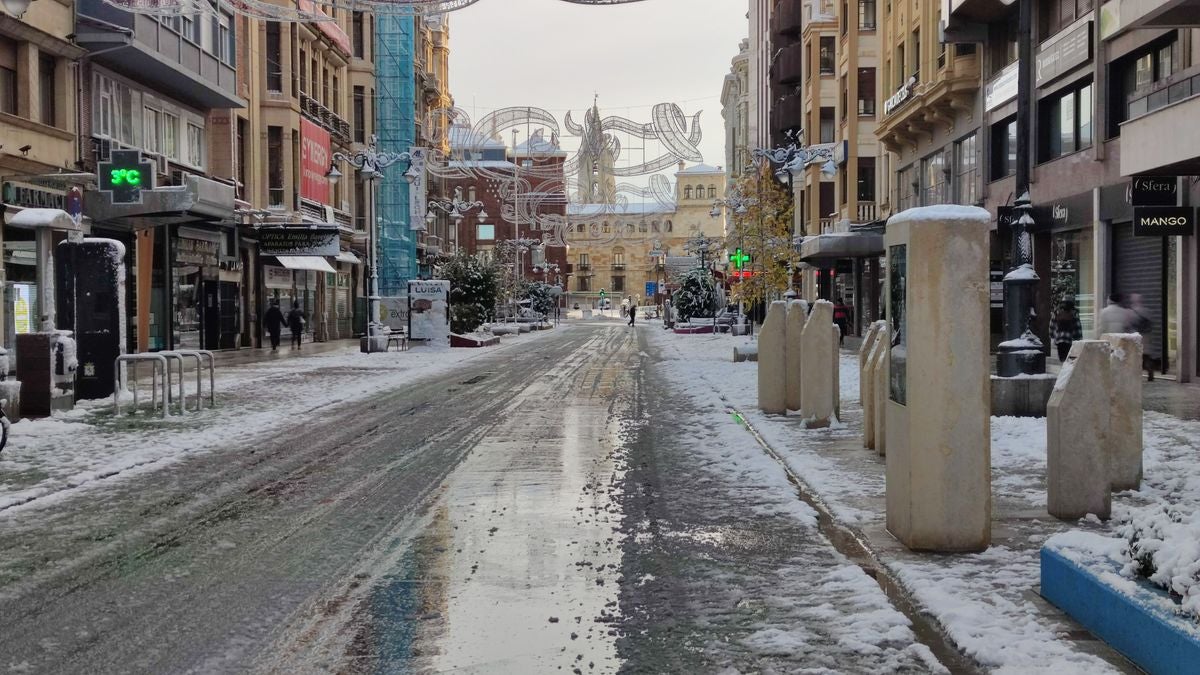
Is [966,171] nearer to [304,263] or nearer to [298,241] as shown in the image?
[298,241]

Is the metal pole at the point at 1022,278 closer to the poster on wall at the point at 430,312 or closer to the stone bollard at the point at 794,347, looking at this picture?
the stone bollard at the point at 794,347

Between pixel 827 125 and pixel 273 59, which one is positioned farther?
pixel 827 125

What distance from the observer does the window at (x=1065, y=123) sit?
25375mm

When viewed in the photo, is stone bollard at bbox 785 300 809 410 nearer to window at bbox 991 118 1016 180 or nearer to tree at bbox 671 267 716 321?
window at bbox 991 118 1016 180

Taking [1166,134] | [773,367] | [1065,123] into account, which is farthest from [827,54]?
[773,367]

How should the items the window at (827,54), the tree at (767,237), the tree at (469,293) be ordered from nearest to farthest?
the tree at (767,237)
the tree at (469,293)
the window at (827,54)

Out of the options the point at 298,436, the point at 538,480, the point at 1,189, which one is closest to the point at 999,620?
the point at 538,480

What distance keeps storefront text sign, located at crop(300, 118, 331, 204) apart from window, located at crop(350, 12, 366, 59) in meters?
11.1

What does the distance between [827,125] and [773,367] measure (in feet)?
135

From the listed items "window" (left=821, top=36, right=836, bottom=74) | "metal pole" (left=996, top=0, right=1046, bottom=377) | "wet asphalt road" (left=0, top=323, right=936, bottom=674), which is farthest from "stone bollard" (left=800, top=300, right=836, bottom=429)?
"window" (left=821, top=36, right=836, bottom=74)

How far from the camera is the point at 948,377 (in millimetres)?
7109

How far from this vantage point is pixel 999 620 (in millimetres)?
5645

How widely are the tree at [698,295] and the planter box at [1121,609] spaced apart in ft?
189

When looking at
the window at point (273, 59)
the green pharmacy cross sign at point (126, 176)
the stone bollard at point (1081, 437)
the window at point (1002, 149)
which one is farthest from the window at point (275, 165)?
the stone bollard at point (1081, 437)
